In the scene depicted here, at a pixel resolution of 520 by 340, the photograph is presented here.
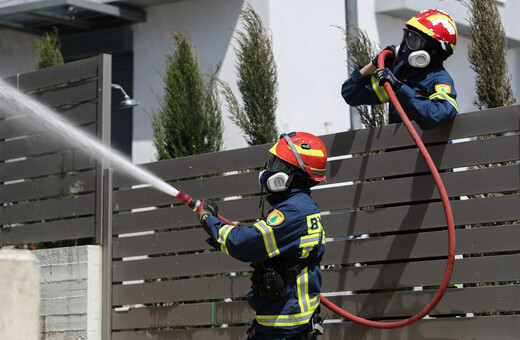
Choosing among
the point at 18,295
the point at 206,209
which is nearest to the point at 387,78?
the point at 206,209

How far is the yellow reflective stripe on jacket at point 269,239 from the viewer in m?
5.49

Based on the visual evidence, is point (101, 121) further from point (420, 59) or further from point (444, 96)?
point (444, 96)

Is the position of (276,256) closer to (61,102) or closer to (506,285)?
(506,285)

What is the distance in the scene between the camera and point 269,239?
18.0 ft

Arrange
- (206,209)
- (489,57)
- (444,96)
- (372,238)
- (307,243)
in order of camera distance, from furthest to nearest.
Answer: (489,57) → (372,238) → (444,96) → (206,209) → (307,243)

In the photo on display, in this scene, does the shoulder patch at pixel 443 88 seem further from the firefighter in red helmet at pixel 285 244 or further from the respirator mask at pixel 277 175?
the respirator mask at pixel 277 175

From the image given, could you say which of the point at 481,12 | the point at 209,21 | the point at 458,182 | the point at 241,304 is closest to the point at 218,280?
the point at 241,304

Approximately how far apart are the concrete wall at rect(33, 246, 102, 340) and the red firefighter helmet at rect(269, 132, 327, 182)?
3275 mm

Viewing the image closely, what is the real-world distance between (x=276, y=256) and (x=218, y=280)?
6.54 ft

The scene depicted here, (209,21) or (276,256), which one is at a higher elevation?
(209,21)

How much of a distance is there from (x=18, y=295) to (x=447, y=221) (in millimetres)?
3218

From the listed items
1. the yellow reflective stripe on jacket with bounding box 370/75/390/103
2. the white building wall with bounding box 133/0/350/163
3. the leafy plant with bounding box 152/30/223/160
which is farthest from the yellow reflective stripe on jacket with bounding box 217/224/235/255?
the white building wall with bounding box 133/0/350/163

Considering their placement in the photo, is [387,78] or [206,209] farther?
[387,78]

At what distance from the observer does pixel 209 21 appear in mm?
12125
